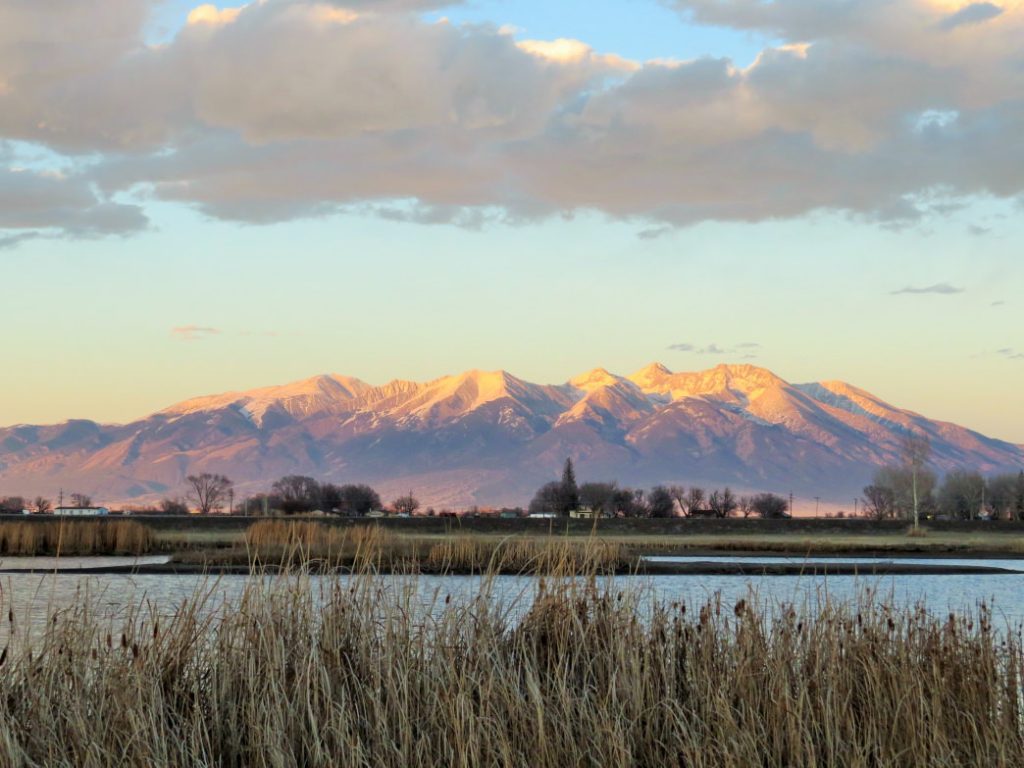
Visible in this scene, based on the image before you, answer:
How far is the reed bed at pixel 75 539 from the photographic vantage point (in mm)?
50375

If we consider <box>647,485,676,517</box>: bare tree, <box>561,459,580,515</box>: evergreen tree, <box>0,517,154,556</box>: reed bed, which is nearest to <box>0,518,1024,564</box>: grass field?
<box>0,517,154,556</box>: reed bed

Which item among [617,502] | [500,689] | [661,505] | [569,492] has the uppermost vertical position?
[569,492]

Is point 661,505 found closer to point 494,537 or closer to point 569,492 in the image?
point 569,492

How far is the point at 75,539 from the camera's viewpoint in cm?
5025

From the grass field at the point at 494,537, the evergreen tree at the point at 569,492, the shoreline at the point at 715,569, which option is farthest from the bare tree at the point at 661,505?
the shoreline at the point at 715,569

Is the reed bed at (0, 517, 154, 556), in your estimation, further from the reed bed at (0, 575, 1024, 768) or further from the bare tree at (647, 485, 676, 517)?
the bare tree at (647, 485, 676, 517)

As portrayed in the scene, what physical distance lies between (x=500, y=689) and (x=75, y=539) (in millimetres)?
45019

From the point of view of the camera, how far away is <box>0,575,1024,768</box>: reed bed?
8.45m

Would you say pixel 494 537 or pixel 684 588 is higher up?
pixel 494 537

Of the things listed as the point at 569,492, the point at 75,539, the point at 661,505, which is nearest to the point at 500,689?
the point at 75,539

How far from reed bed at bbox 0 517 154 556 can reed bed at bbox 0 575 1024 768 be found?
41397 mm

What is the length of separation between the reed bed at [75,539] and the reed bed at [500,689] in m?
41.4

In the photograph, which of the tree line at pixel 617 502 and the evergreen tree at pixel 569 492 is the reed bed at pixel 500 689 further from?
the evergreen tree at pixel 569 492

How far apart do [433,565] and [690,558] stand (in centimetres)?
2093
